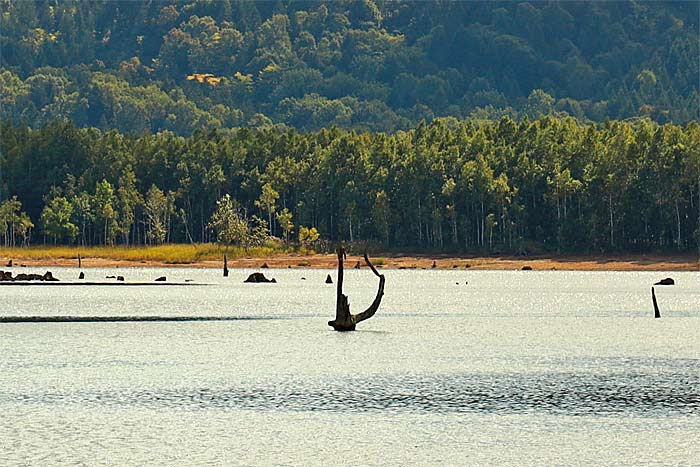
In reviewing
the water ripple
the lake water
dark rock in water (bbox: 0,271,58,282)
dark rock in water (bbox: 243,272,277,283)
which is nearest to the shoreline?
dark rock in water (bbox: 0,271,58,282)

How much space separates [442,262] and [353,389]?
141m

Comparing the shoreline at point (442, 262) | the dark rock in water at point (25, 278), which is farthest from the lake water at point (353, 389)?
the shoreline at point (442, 262)

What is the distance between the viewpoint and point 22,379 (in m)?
50.3

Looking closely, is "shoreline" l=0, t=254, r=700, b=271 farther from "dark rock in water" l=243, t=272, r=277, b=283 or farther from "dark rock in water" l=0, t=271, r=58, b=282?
"dark rock in water" l=243, t=272, r=277, b=283

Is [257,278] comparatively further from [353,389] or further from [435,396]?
[435,396]

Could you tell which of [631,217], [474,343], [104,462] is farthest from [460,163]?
[104,462]

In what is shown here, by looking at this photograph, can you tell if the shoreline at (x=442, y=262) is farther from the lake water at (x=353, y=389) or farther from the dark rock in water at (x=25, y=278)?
the lake water at (x=353, y=389)

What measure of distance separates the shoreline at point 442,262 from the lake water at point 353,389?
78291 mm

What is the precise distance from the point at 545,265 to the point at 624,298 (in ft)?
217

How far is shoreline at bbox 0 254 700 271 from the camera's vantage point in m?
171

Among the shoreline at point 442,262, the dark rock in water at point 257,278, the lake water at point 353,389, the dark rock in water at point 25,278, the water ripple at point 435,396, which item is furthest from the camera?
the shoreline at point 442,262

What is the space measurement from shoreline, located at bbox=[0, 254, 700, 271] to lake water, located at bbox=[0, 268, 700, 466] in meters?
78.3

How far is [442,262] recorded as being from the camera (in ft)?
617

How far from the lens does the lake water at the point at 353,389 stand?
3578 cm
